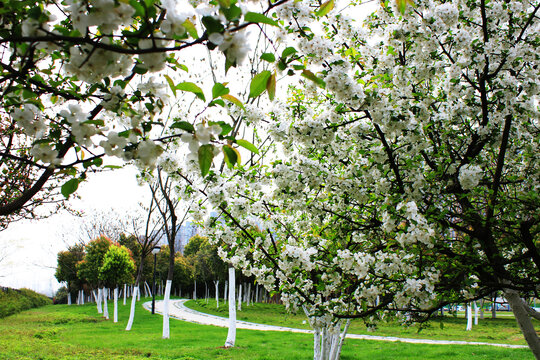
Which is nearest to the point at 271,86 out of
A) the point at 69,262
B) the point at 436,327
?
the point at 436,327

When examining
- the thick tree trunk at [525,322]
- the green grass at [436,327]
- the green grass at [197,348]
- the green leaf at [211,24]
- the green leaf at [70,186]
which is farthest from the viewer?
the green grass at [436,327]

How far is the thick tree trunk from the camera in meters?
3.45

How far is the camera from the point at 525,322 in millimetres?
3508

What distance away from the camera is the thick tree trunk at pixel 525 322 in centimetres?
345

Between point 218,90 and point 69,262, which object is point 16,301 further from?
point 218,90

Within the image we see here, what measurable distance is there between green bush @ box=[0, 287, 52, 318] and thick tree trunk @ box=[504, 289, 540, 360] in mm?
27605

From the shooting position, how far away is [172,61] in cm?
148

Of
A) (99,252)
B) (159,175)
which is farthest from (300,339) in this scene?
(99,252)

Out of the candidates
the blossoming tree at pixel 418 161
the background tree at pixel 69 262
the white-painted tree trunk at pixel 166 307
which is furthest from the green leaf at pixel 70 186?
the background tree at pixel 69 262

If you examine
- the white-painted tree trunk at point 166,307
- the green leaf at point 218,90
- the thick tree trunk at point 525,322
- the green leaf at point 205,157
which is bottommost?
the white-painted tree trunk at point 166,307

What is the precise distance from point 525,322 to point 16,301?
113ft

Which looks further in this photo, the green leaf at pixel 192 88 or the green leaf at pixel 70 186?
the green leaf at pixel 70 186

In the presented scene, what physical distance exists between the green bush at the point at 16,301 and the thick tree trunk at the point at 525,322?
2760cm

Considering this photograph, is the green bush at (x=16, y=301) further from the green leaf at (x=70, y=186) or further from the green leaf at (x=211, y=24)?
the green leaf at (x=211, y=24)
